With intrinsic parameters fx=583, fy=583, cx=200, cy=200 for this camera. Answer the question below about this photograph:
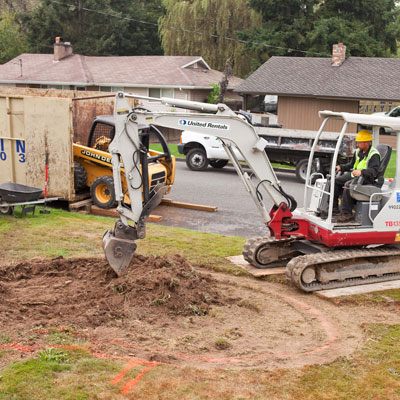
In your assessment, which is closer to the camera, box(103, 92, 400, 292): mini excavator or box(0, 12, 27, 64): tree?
box(103, 92, 400, 292): mini excavator

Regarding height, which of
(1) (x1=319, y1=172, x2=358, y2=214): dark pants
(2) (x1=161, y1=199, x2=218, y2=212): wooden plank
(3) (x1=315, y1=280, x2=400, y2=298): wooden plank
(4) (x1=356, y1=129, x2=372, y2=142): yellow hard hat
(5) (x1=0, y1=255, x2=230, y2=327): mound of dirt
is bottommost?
(3) (x1=315, y1=280, x2=400, y2=298): wooden plank

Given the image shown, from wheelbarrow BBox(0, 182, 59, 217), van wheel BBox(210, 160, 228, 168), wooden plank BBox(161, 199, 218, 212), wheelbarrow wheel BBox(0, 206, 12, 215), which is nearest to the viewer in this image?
wheelbarrow BBox(0, 182, 59, 217)

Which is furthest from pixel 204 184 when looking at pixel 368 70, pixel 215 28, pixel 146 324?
pixel 215 28

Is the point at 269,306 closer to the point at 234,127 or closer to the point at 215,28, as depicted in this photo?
the point at 234,127

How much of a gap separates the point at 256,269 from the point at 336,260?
5.13ft

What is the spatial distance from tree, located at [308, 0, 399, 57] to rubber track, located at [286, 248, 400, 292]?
29.2 meters

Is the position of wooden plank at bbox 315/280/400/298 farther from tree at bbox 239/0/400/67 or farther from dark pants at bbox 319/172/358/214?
tree at bbox 239/0/400/67

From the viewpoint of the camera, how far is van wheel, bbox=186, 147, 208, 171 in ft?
72.9

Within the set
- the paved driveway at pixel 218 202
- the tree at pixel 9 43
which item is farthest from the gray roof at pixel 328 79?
the tree at pixel 9 43

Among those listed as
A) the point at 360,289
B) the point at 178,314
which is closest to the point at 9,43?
the point at 360,289

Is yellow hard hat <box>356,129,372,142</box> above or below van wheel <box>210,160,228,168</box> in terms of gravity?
above

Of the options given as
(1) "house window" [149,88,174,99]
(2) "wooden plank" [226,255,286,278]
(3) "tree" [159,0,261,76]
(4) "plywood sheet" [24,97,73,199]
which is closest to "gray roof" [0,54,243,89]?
(1) "house window" [149,88,174,99]

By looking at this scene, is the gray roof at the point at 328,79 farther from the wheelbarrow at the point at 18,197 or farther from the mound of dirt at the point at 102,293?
the mound of dirt at the point at 102,293

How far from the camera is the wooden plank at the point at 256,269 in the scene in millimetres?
10188
